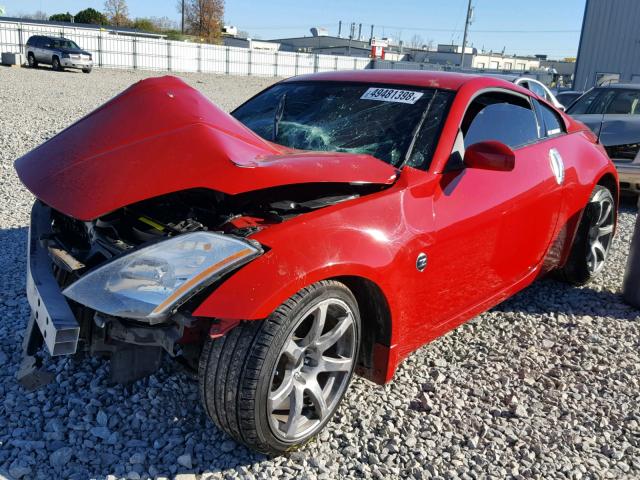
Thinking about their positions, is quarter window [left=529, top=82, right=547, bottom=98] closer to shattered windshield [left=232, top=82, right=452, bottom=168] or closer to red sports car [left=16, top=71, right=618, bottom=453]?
red sports car [left=16, top=71, right=618, bottom=453]

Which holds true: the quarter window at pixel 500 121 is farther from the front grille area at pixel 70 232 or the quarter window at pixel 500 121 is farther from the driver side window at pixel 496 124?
the front grille area at pixel 70 232

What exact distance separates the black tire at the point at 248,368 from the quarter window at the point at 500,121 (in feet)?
4.75

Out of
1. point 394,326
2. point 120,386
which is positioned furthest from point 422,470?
point 120,386

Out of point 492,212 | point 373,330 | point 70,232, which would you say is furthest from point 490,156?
point 70,232

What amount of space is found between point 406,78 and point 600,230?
2.12 meters

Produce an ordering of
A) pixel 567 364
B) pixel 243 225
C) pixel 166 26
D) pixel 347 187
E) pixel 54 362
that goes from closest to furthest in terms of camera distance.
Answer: pixel 243 225 → pixel 347 187 → pixel 54 362 → pixel 567 364 → pixel 166 26

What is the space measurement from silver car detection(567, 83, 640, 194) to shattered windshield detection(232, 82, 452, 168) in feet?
11.1

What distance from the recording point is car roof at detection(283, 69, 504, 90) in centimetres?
330

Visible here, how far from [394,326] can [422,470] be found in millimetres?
608

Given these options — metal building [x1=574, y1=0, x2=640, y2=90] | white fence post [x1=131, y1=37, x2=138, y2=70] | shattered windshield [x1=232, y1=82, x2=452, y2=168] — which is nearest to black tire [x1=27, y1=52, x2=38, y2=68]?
white fence post [x1=131, y1=37, x2=138, y2=70]

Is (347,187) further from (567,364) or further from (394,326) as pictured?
(567,364)

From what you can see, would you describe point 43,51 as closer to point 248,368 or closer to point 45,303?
point 45,303

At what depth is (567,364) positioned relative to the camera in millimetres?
3395

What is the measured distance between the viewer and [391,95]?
10.8 feet
